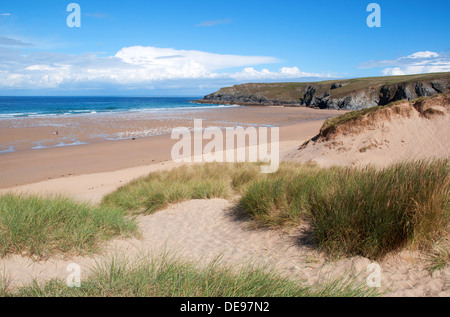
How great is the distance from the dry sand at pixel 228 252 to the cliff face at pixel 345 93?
110ft

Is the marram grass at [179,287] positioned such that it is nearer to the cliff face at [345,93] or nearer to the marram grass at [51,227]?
the marram grass at [51,227]

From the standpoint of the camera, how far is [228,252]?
16.8ft

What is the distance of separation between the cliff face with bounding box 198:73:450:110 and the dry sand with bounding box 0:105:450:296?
3364cm

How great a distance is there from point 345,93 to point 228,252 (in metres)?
66.0

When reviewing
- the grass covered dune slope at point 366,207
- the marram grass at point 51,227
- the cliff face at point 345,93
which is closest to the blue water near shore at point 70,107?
the cliff face at point 345,93

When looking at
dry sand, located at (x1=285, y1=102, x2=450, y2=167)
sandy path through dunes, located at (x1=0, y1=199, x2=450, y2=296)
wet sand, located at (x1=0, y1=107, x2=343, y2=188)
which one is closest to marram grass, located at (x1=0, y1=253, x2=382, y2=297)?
sandy path through dunes, located at (x1=0, y1=199, x2=450, y2=296)

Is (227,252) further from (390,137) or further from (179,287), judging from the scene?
(390,137)

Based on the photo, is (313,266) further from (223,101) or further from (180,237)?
(223,101)

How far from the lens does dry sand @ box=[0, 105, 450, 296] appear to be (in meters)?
3.45

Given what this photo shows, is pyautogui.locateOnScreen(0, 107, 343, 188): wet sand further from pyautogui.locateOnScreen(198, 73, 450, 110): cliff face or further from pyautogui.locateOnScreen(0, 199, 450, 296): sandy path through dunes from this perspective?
pyautogui.locateOnScreen(198, 73, 450, 110): cliff face

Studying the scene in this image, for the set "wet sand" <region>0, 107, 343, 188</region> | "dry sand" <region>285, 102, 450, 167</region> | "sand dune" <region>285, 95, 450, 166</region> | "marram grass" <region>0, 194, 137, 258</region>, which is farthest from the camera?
"wet sand" <region>0, 107, 343, 188</region>

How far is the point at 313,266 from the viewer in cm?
410

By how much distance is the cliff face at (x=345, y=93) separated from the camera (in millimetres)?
52622

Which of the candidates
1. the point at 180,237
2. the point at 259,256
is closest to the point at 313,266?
the point at 259,256
